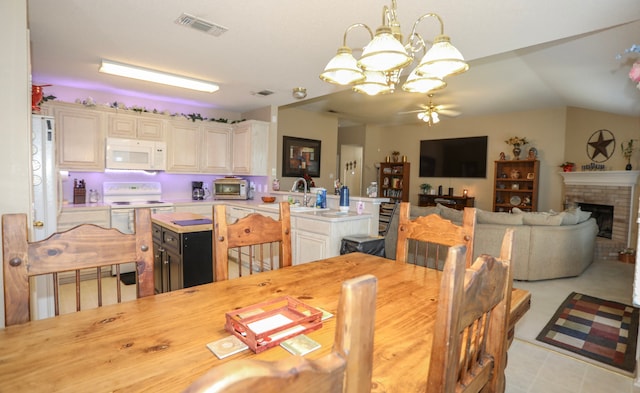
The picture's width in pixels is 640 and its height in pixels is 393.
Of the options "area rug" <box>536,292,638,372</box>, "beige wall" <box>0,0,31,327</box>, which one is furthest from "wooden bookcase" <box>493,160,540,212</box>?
"beige wall" <box>0,0,31,327</box>

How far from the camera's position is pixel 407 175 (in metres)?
8.47

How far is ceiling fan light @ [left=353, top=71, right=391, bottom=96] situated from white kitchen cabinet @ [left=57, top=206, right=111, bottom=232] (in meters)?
3.64

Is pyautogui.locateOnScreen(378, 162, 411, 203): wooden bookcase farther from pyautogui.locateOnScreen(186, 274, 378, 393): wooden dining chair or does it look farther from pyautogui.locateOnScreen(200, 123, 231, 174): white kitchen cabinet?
pyautogui.locateOnScreen(186, 274, 378, 393): wooden dining chair

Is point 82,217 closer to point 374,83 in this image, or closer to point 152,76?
point 152,76

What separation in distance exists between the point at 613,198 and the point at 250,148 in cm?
625

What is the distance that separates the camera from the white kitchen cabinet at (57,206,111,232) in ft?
12.9

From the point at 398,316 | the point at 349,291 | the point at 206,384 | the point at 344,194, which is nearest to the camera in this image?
the point at 206,384

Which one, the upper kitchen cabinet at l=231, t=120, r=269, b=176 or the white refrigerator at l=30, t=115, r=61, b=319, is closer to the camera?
the white refrigerator at l=30, t=115, r=61, b=319

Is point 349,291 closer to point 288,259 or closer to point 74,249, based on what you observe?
point 74,249

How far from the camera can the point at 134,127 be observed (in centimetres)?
459

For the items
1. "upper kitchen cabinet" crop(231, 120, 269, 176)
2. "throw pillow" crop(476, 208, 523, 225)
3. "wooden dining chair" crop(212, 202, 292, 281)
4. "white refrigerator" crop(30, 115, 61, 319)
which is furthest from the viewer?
"upper kitchen cabinet" crop(231, 120, 269, 176)

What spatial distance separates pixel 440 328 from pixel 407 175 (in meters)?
8.08

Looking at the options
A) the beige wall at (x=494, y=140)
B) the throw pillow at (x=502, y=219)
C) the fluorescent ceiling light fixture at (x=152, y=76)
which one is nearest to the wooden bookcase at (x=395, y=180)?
the beige wall at (x=494, y=140)

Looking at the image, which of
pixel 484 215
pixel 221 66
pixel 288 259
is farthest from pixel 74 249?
pixel 484 215
